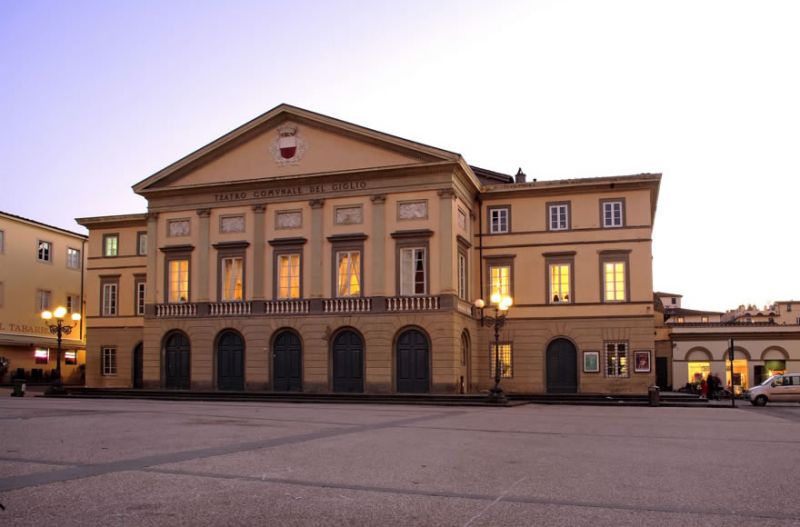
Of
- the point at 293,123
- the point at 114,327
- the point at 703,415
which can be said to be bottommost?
the point at 703,415

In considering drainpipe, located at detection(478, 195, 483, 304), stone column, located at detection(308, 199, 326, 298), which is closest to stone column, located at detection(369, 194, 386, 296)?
stone column, located at detection(308, 199, 326, 298)

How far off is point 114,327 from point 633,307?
94.5ft

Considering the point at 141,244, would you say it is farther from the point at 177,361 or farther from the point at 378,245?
the point at 378,245

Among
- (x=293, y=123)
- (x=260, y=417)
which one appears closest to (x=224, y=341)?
(x=293, y=123)

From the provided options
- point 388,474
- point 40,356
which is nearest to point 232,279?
point 40,356

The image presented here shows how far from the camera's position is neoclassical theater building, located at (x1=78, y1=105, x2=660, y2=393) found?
37.7 meters

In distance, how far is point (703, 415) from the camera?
89.6ft

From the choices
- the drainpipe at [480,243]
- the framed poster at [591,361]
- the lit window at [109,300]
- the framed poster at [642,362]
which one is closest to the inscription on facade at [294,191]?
the drainpipe at [480,243]

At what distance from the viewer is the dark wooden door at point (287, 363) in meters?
39.4

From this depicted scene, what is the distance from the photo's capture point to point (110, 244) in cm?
4884

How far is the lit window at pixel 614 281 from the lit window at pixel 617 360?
2193 mm

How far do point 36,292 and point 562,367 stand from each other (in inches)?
1398

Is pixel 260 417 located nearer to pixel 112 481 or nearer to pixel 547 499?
pixel 112 481

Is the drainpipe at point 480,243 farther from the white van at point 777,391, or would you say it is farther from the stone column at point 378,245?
the white van at point 777,391
